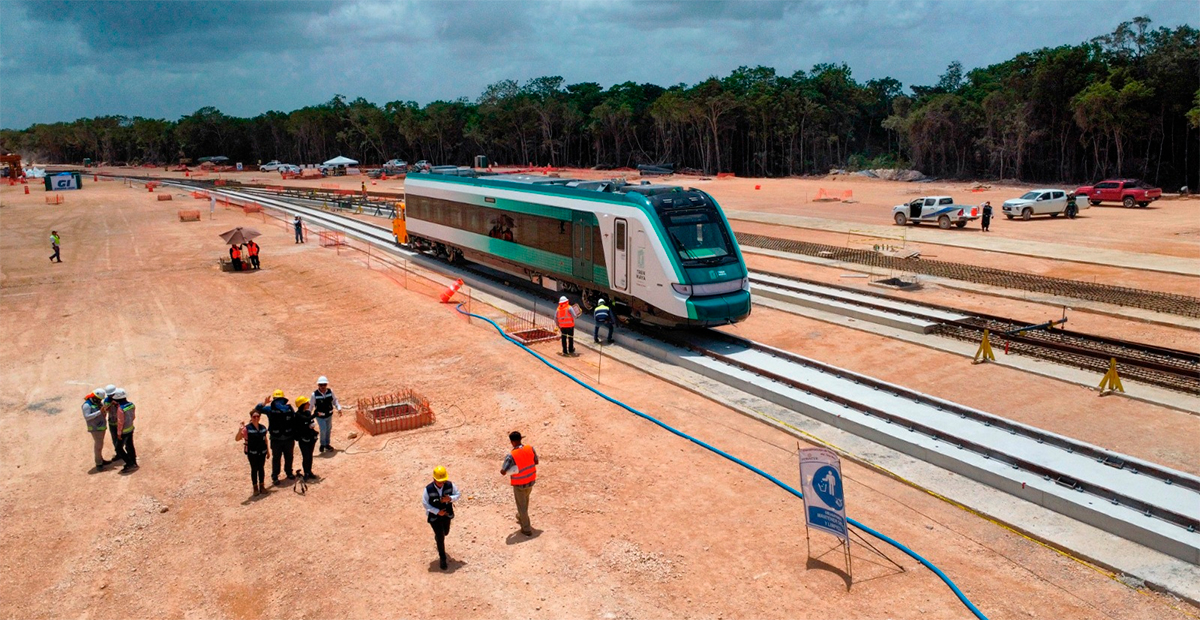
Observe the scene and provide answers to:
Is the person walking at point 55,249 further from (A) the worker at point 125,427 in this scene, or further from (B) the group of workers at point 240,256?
(A) the worker at point 125,427

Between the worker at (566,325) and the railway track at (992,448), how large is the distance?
8.78ft

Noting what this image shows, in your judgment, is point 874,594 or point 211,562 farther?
point 211,562

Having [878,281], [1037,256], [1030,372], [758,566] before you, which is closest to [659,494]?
[758,566]

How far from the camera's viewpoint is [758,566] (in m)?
9.91

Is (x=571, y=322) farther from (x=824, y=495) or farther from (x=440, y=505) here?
(x=824, y=495)

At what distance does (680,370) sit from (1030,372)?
23.8 feet

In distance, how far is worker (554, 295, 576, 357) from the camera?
19.5m

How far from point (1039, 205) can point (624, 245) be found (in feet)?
116

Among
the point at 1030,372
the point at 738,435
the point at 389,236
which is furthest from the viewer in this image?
the point at 389,236

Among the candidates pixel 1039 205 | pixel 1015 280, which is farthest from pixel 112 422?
pixel 1039 205

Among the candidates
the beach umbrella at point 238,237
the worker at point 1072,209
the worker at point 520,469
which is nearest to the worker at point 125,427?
the worker at point 520,469

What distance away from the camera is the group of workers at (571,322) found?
19.5 meters

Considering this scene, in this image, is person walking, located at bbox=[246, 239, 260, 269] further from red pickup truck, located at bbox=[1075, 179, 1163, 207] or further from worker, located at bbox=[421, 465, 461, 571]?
red pickup truck, located at bbox=[1075, 179, 1163, 207]

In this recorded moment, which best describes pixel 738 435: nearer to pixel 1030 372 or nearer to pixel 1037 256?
pixel 1030 372
